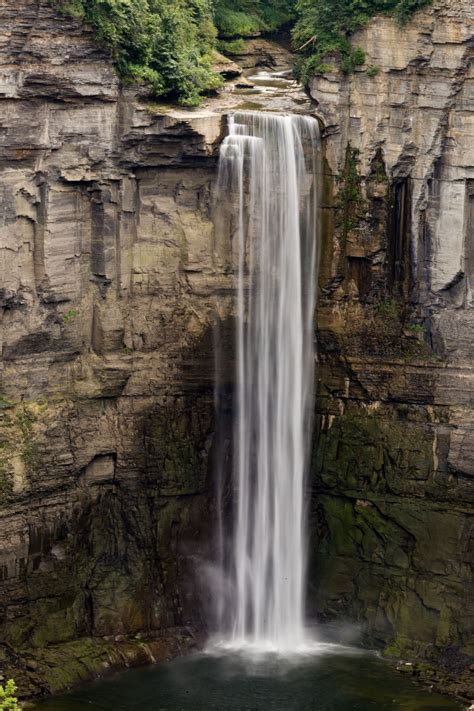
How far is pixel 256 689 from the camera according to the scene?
40.1 meters

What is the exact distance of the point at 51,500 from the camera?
42.5m

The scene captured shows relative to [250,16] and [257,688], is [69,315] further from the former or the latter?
[250,16]

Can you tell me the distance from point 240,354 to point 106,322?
396 cm

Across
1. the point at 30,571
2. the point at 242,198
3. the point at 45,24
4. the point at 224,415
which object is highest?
the point at 45,24

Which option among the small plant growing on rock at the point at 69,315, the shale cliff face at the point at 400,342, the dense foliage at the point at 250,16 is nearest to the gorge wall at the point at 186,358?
the shale cliff face at the point at 400,342

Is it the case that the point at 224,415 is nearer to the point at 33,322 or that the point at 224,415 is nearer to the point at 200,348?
the point at 200,348

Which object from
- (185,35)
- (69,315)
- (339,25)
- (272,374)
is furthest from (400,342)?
(185,35)

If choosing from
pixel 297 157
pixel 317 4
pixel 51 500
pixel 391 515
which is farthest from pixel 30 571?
pixel 317 4

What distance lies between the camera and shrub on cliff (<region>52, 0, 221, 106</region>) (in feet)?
136

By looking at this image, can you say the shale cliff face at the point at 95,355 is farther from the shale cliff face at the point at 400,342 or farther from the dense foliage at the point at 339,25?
the dense foliage at the point at 339,25

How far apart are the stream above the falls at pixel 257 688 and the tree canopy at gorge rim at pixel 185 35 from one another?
15011 millimetres

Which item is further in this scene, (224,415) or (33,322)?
(224,415)

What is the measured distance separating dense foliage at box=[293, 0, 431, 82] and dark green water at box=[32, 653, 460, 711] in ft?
52.3

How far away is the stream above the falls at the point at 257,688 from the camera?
39.3 metres
